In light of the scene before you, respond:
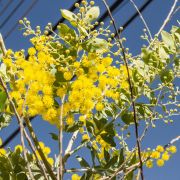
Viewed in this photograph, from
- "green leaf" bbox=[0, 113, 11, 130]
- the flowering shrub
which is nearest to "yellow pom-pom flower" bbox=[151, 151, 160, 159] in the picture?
the flowering shrub

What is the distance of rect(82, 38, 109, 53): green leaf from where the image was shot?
105cm

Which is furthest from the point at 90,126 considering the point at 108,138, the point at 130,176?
the point at 130,176

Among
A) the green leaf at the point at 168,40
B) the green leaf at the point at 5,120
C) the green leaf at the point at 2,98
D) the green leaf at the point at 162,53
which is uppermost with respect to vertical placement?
the green leaf at the point at 168,40

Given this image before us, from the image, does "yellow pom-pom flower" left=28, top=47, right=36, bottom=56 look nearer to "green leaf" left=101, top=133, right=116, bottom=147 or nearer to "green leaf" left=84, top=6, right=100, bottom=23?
"green leaf" left=84, top=6, right=100, bottom=23

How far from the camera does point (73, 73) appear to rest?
1.05 metres

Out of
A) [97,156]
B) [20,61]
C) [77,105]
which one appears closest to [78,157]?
[97,156]

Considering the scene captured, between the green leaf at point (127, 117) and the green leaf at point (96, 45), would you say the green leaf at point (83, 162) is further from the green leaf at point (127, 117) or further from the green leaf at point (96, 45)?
the green leaf at point (96, 45)

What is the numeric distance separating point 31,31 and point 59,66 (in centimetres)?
13

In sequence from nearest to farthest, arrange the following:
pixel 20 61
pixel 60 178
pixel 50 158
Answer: pixel 60 178
pixel 20 61
pixel 50 158

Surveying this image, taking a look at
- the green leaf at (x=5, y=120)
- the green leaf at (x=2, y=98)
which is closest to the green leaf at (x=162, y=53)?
the green leaf at (x=2, y=98)

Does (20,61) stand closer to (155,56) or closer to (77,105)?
(77,105)

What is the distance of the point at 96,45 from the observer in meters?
1.05

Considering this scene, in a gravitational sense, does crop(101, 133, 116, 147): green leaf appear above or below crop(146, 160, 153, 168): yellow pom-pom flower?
above

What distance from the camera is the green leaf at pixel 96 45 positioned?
3.45 ft
